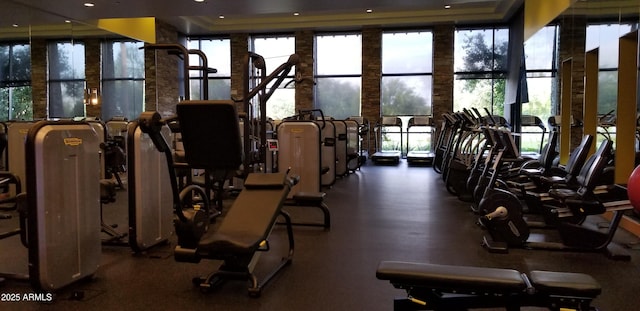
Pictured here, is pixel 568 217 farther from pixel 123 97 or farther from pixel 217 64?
pixel 217 64

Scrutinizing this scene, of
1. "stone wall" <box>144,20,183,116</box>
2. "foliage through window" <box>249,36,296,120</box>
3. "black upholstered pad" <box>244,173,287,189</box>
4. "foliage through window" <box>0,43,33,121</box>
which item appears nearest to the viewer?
"black upholstered pad" <box>244,173,287,189</box>

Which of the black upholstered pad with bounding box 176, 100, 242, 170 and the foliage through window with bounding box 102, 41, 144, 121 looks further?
the foliage through window with bounding box 102, 41, 144, 121

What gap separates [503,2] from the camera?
11.6 meters

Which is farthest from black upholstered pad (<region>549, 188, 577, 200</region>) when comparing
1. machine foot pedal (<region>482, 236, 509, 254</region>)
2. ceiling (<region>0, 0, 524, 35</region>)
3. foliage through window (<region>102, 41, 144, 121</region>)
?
foliage through window (<region>102, 41, 144, 121</region>)

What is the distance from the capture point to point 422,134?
13.8m

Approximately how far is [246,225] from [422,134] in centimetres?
1131

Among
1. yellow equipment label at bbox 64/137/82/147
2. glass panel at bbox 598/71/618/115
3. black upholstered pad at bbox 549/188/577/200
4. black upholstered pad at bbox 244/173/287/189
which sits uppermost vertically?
glass panel at bbox 598/71/618/115

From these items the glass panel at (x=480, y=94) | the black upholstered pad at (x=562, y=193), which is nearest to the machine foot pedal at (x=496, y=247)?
the black upholstered pad at (x=562, y=193)

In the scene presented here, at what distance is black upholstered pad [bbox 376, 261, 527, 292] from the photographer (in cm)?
171

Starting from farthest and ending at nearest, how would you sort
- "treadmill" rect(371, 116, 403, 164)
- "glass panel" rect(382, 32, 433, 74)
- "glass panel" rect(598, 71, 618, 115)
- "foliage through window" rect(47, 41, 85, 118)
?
1. "glass panel" rect(382, 32, 433, 74)
2. "treadmill" rect(371, 116, 403, 164)
3. "foliage through window" rect(47, 41, 85, 118)
4. "glass panel" rect(598, 71, 618, 115)

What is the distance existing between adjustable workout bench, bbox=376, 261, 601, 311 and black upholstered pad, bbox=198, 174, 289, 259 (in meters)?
1.27

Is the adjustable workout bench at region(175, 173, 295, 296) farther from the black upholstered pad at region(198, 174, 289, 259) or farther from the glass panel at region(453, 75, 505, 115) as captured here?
the glass panel at region(453, 75, 505, 115)

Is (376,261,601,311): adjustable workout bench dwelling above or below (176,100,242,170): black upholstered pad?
below

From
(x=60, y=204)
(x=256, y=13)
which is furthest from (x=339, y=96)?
(x=60, y=204)
